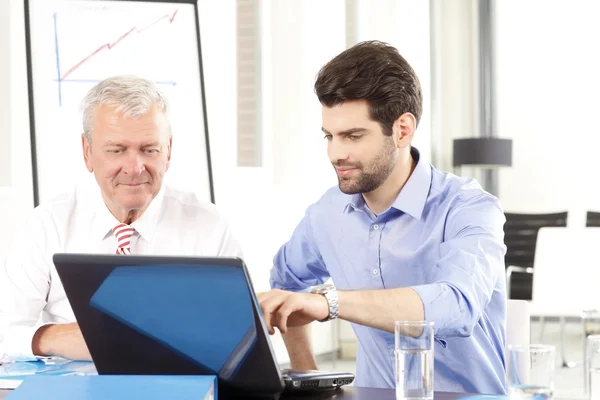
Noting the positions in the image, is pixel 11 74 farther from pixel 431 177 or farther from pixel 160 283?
pixel 160 283

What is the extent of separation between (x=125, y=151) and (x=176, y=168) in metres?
1.84

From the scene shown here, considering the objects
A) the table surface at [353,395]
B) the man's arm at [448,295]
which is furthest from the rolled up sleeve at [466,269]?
the table surface at [353,395]

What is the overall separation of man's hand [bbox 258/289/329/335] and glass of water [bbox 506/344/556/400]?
1.14ft

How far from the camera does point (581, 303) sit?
5188 millimetres

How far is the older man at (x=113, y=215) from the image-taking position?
2139 mm

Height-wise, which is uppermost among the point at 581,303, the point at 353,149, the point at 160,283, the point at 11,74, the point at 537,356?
the point at 11,74

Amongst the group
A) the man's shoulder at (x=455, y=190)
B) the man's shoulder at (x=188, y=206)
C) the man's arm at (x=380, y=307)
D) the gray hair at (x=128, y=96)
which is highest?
the gray hair at (x=128, y=96)

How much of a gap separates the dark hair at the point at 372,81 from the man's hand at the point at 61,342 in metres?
0.73

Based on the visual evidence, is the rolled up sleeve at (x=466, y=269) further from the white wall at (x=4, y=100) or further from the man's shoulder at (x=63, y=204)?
the white wall at (x=4, y=100)

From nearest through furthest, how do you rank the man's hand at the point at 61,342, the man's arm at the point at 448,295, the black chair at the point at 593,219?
1. the man's arm at the point at 448,295
2. the man's hand at the point at 61,342
3. the black chair at the point at 593,219

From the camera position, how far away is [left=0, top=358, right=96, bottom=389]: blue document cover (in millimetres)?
1551

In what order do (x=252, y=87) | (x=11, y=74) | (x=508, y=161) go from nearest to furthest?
(x=11, y=74)
(x=252, y=87)
(x=508, y=161)

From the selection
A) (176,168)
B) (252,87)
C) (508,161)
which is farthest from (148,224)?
(508,161)

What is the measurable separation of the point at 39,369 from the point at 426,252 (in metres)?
0.86
